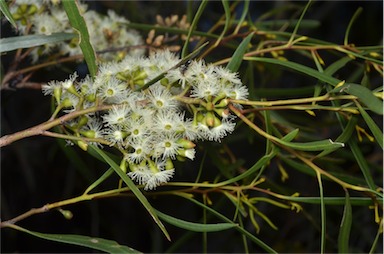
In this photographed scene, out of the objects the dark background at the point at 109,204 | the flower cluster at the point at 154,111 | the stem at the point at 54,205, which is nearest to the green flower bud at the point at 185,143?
the flower cluster at the point at 154,111

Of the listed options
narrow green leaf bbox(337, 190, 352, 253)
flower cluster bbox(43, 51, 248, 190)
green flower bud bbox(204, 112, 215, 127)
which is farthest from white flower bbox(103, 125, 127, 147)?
narrow green leaf bbox(337, 190, 352, 253)

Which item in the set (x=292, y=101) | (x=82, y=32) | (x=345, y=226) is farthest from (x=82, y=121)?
(x=345, y=226)

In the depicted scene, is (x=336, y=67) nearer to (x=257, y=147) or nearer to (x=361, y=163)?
(x=361, y=163)

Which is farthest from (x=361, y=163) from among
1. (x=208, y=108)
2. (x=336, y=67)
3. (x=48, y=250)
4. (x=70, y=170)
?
(x=48, y=250)

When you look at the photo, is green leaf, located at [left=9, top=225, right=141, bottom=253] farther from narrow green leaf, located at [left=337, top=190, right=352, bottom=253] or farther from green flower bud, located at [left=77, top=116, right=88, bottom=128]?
narrow green leaf, located at [left=337, top=190, right=352, bottom=253]

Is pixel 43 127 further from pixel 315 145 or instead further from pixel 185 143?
pixel 315 145

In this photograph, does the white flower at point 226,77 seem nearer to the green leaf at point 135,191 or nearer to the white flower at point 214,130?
the white flower at point 214,130
